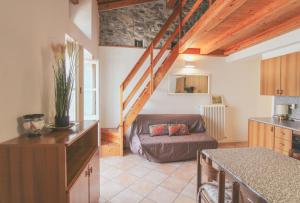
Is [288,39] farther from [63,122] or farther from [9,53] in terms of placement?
[9,53]

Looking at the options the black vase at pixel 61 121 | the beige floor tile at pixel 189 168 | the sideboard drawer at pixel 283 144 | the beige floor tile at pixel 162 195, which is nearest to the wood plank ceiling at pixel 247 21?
the sideboard drawer at pixel 283 144

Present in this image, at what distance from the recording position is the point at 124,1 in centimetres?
401

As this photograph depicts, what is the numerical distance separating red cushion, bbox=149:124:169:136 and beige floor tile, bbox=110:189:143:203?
163 centimetres

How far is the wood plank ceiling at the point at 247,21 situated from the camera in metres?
2.23

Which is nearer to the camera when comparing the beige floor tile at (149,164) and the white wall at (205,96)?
the beige floor tile at (149,164)

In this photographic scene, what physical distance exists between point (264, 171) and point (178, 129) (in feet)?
9.05

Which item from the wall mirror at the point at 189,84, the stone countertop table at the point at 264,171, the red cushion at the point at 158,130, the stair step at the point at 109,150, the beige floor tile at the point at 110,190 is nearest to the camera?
the stone countertop table at the point at 264,171

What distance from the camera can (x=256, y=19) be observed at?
8.67 feet

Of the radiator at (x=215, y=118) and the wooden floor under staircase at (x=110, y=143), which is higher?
the radiator at (x=215, y=118)

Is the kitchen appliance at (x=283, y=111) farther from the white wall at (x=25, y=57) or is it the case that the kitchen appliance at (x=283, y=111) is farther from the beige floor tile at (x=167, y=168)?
the white wall at (x=25, y=57)

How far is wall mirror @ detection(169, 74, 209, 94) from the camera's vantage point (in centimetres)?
456

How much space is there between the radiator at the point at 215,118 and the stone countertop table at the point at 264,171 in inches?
110

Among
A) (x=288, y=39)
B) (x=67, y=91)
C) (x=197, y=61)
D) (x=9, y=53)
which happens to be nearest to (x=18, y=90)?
(x=9, y=53)

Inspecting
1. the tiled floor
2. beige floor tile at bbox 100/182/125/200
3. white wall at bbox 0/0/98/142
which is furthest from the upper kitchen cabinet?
white wall at bbox 0/0/98/142
